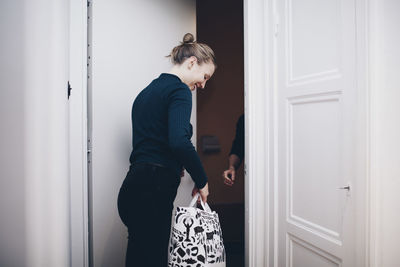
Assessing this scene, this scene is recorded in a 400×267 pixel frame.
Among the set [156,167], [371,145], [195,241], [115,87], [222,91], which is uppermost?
[222,91]

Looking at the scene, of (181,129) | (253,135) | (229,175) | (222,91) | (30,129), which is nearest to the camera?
(30,129)

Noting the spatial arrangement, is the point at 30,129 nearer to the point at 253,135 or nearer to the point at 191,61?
the point at 191,61

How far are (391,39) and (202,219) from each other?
102 centimetres

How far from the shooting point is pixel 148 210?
127 centimetres

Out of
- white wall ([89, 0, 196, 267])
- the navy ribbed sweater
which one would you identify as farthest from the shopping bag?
white wall ([89, 0, 196, 267])

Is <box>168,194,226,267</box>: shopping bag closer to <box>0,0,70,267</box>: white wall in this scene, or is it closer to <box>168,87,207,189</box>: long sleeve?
<box>168,87,207,189</box>: long sleeve

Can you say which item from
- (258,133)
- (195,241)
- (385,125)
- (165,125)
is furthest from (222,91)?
(385,125)

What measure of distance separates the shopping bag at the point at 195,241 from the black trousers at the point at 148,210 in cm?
5

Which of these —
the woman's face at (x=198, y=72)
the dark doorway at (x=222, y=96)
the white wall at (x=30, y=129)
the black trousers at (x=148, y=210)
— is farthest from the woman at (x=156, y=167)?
the dark doorway at (x=222, y=96)

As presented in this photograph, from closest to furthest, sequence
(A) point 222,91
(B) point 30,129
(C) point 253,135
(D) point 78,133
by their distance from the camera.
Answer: (B) point 30,129
(D) point 78,133
(C) point 253,135
(A) point 222,91

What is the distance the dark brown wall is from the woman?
211 cm

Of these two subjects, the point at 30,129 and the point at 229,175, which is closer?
the point at 30,129

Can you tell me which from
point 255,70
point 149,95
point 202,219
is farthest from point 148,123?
point 255,70

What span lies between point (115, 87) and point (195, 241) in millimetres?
918
